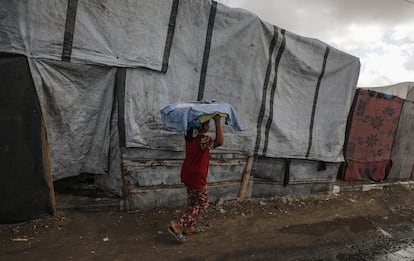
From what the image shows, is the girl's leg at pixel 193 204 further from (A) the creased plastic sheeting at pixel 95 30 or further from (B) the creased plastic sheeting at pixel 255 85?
(A) the creased plastic sheeting at pixel 95 30

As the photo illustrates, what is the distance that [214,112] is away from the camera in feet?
8.99

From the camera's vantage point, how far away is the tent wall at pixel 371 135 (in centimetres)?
632

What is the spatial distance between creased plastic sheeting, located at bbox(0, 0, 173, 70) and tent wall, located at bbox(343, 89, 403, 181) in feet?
16.6

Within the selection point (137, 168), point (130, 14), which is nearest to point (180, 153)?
point (137, 168)

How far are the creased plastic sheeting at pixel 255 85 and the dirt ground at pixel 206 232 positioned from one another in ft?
3.36

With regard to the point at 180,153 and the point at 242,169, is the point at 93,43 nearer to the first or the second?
the point at 180,153

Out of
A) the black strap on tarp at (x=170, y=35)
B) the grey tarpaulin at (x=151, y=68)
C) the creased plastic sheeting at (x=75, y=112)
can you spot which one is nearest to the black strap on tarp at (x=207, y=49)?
the grey tarpaulin at (x=151, y=68)

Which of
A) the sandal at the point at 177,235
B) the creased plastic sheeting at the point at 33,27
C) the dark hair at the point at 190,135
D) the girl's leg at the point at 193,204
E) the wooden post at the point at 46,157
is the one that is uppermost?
the creased plastic sheeting at the point at 33,27

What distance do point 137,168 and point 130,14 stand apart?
2004 millimetres

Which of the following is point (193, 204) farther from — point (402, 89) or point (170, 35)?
point (402, 89)

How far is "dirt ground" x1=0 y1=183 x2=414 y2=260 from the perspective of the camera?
287 cm

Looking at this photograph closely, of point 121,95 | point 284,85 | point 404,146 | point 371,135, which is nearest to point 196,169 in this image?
point 121,95

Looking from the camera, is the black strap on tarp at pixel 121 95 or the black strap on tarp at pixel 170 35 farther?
the black strap on tarp at pixel 170 35

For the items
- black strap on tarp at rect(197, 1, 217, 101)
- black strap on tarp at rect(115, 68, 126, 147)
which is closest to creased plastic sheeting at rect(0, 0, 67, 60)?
black strap on tarp at rect(115, 68, 126, 147)
